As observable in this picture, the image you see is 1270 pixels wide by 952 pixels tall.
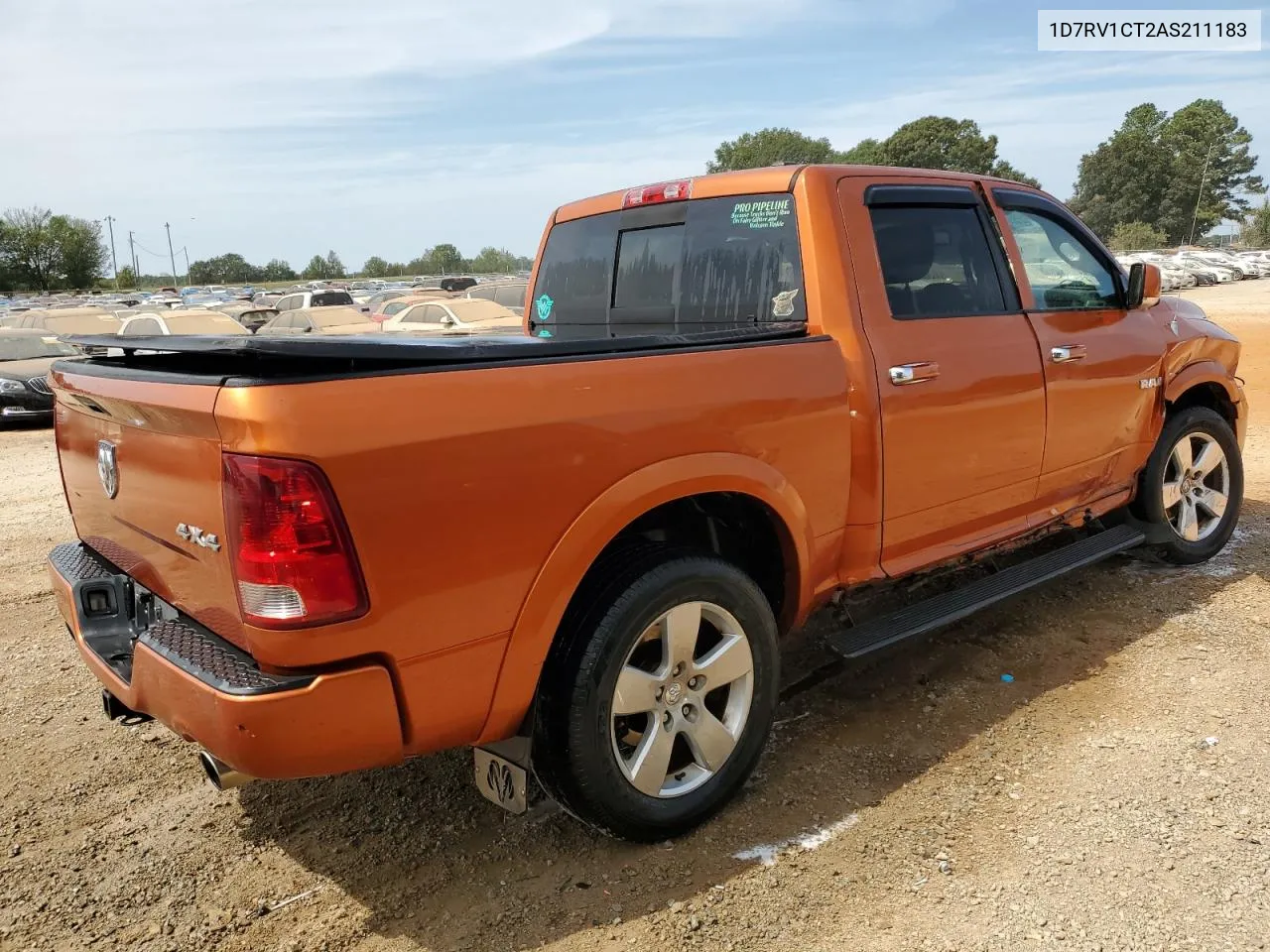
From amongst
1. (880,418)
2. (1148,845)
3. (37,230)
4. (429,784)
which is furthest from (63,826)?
(37,230)

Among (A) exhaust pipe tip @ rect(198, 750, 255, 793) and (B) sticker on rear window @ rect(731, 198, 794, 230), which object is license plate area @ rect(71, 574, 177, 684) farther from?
(B) sticker on rear window @ rect(731, 198, 794, 230)

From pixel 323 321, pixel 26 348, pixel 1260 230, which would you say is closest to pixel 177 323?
pixel 26 348

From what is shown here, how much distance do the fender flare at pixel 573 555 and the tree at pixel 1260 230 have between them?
97.2 meters

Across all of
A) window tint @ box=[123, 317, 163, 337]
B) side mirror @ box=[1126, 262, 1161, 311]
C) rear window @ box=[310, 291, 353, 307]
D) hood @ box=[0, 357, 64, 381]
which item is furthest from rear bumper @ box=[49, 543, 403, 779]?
rear window @ box=[310, 291, 353, 307]

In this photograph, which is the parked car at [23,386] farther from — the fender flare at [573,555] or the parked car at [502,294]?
the fender flare at [573,555]

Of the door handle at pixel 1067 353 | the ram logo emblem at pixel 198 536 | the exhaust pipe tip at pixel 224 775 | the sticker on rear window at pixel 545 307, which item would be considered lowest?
the exhaust pipe tip at pixel 224 775

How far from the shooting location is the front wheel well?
4988 mm

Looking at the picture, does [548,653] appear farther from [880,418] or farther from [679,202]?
[679,202]

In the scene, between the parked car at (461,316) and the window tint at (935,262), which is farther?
the parked car at (461,316)

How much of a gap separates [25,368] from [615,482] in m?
13.7

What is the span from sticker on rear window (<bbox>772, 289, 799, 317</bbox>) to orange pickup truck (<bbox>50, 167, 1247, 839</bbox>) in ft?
0.06

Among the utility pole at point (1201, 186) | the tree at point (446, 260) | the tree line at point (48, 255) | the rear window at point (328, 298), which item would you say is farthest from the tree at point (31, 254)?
the utility pole at point (1201, 186)

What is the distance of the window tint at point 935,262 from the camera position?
344 cm

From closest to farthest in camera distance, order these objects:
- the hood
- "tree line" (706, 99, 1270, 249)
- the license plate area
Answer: the license plate area
the hood
"tree line" (706, 99, 1270, 249)
